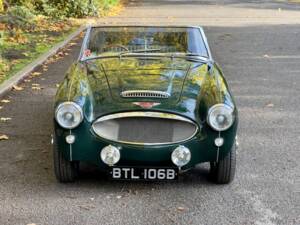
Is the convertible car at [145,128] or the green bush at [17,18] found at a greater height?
the convertible car at [145,128]

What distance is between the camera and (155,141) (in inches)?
188

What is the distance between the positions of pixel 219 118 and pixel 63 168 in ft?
4.67

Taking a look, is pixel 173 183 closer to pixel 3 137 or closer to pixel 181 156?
pixel 181 156

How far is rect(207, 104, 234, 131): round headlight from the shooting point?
15.6ft

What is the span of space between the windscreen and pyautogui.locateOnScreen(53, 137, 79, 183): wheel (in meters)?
1.54

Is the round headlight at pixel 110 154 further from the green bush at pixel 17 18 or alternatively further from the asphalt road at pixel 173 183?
the green bush at pixel 17 18

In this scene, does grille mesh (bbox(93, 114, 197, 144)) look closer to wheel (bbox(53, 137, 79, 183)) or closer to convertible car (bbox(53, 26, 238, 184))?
convertible car (bbox(53, 26, 238, 184))

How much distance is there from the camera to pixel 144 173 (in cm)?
485

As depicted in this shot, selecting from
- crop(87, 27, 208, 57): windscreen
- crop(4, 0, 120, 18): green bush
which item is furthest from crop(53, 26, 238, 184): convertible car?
crop(4, 0, 120, 18): green bush

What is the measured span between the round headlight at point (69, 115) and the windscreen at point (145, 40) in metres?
1.46

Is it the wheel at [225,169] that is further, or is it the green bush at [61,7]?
the green bush at [61,7]

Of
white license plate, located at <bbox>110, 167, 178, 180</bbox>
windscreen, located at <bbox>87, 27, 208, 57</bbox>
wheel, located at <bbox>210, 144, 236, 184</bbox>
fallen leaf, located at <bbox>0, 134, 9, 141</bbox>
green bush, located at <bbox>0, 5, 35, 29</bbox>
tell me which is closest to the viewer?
white license plate, located at <bbox>110, 167, 178, 180</bbox>

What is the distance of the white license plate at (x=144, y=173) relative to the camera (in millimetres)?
4828

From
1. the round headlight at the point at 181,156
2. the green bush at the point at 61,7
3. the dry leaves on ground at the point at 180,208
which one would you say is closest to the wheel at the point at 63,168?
the round headlight at the point at 181,156
